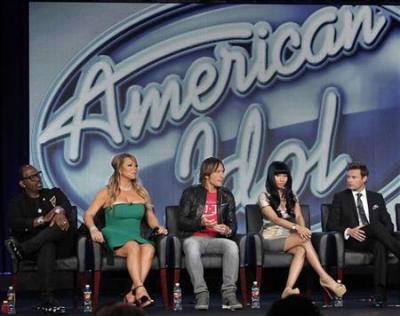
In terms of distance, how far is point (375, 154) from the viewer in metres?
8.36

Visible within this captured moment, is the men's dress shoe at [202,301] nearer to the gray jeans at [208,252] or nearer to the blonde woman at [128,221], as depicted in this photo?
the gray jeans at [208,252]

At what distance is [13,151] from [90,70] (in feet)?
2.94

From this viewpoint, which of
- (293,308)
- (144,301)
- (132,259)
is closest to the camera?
(293,308)

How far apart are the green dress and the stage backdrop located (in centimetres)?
96

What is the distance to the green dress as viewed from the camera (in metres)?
7.13

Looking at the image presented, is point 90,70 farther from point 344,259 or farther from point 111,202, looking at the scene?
point 344,259

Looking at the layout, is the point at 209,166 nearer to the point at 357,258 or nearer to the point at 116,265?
the point at 116,265

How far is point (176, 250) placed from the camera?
7.14 meters

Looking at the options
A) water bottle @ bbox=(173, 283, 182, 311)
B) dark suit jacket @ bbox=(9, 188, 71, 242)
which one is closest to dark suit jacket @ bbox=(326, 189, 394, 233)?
water bottle @ bbox=(173, 283, 182, 311)

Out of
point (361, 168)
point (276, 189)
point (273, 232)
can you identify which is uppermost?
point (361, 168)

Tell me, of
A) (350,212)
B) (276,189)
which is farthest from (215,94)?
(350,212)

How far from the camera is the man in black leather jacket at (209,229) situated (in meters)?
7.08

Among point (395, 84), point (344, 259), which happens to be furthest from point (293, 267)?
point (395, 84)

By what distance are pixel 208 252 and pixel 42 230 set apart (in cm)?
116
